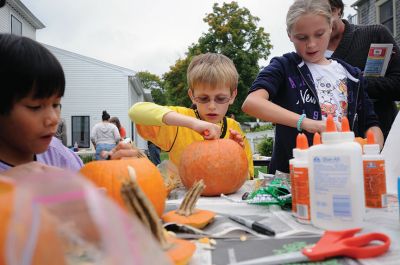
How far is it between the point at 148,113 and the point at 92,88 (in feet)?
49.6

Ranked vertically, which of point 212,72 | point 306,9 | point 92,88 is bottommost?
point 212,72

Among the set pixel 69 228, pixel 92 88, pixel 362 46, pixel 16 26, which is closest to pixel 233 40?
pixel 92 88

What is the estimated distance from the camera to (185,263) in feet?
1.99

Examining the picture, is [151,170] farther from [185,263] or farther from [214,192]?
[214,192]

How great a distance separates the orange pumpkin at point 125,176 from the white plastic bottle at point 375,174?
641 mm

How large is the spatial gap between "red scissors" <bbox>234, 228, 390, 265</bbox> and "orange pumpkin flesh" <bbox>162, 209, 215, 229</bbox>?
9.2 inches

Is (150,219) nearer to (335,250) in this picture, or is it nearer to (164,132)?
(335,250)

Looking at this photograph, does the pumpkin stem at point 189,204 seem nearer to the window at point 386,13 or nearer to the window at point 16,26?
the window at point 386,13

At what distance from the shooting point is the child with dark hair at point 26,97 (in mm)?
964

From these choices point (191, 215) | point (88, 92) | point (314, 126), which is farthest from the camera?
point (88, 92)

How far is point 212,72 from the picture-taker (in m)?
1.76

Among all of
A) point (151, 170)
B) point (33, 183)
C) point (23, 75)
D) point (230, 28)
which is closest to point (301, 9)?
point (151, 170)

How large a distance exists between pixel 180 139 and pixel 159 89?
48.0 meters

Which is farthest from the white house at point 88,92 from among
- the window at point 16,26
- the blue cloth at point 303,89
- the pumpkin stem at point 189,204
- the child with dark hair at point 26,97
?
the pumpkin stem at point 189,204
